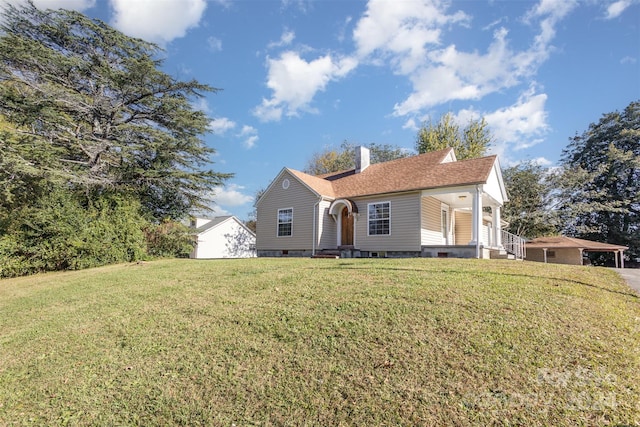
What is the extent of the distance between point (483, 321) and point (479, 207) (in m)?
9.31

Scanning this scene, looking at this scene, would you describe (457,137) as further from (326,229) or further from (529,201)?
(326,229)

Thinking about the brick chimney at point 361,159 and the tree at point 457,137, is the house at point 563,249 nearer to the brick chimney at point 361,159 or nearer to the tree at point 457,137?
the tree at point 457,137

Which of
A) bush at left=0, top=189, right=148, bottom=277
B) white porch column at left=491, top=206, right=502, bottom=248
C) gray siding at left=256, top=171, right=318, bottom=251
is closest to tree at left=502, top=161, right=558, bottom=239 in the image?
white porch column at left=491, top=206, right=502, bottom=248

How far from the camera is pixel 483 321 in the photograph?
Answer: 4.38 metres

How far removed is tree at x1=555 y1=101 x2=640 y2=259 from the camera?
84.3 ft

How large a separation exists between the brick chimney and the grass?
40.9 ft

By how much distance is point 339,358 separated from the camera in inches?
148

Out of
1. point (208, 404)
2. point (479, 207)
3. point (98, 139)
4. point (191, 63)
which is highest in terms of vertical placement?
point (191, 63)

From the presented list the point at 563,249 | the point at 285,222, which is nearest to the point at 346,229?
the point at 285,222

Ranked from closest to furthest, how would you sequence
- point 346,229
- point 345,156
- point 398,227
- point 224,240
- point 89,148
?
point 398,227 → point 89,148 → point 346,229 → point 224,240 → point 345,156

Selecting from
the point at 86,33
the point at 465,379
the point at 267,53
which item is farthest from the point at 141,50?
the point at 465,379

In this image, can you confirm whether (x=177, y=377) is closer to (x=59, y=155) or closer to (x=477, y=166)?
(x=477, y=166)

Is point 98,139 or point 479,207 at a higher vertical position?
point 98,139

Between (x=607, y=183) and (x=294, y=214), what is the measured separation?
98.6 feet
